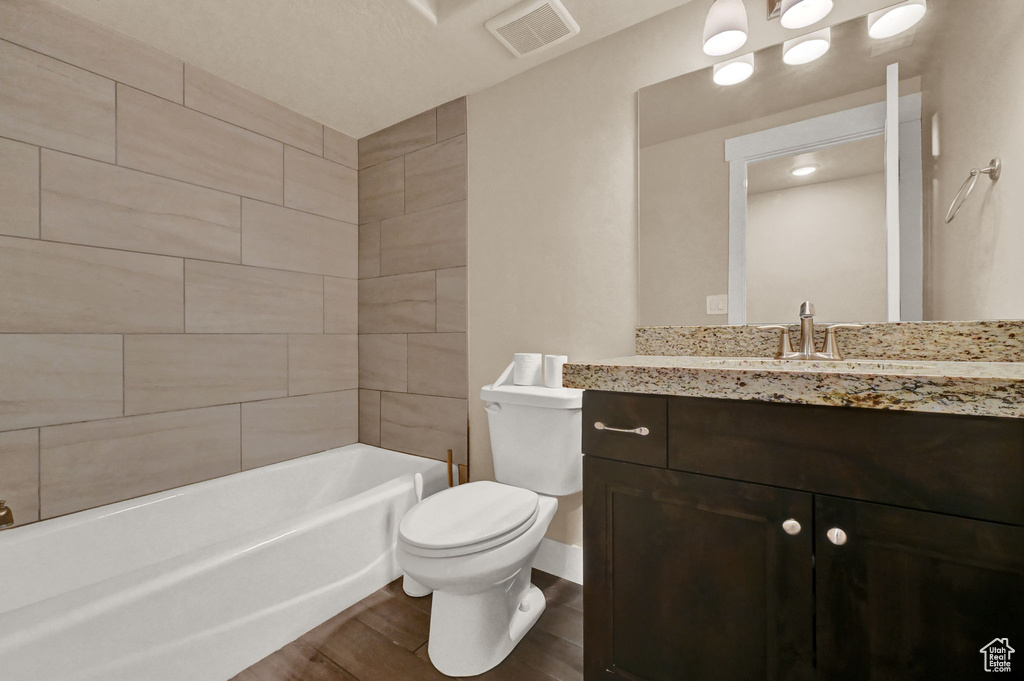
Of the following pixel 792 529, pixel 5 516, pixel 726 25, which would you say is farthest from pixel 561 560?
pixel 726 25

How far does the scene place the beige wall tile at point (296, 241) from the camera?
2.15 m

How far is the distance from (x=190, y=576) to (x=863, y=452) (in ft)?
5.28

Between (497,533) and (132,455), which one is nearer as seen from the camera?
(497,533)

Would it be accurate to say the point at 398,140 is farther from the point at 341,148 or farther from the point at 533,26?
the point at 533,26

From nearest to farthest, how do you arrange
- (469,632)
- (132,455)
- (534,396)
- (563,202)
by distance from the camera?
(469,632) < (534,396) < (132,455) < (563,202)

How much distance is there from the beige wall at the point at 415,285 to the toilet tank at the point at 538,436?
470mm

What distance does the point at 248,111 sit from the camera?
2.13 metres

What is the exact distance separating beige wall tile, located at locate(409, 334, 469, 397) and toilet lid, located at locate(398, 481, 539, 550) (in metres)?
0.67

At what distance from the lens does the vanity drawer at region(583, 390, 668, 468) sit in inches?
37.5

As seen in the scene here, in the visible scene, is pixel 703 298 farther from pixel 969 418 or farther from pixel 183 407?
pixel 183 407

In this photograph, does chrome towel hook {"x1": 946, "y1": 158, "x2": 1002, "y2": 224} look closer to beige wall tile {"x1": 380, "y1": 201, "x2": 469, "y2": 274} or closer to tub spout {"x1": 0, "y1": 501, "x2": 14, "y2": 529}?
beige wall tile {"x1": 380, "y1": 201, "x2": 469, "y2": 274}

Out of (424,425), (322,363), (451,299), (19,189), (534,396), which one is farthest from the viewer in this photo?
(322,363)

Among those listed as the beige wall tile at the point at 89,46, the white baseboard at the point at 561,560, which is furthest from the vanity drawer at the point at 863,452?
the beige wall tile at the point at 89,46

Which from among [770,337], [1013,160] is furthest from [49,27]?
[1013,160]
